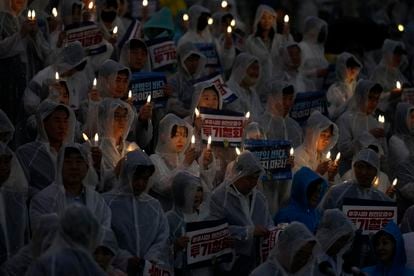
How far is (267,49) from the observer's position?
Result: 2102 cm

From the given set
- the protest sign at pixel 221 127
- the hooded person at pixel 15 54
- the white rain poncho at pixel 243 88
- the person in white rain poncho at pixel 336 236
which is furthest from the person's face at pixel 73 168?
the white rain poncho at pixel 243 88

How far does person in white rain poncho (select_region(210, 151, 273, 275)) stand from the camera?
14766mm

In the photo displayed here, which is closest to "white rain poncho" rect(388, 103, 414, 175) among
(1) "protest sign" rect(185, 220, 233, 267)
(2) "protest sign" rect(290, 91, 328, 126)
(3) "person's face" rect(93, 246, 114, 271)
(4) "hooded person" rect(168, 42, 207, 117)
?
(2) "protest sign" rect(290, 91, 328, 126)

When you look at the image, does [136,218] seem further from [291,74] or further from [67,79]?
[291,74]

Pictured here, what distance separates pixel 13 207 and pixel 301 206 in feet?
9.18

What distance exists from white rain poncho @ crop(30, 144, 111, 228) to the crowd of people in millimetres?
13

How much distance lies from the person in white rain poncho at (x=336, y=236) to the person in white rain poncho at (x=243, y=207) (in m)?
0.75

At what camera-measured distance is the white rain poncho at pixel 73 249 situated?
11055mm

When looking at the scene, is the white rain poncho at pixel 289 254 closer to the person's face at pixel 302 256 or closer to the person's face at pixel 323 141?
the person's face at pixel 302 256

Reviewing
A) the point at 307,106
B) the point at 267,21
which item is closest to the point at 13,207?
the point at 307,106

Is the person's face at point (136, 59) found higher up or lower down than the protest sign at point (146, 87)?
higher up

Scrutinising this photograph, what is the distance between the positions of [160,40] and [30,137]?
291 cm

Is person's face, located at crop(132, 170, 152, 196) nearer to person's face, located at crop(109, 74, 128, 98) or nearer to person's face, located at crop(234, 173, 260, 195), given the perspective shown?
person's face, located at crop(234, 173, 260, 195)

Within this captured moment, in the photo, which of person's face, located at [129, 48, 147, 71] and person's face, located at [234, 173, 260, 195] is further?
person's face, located at [129, 48, 147, 71]
